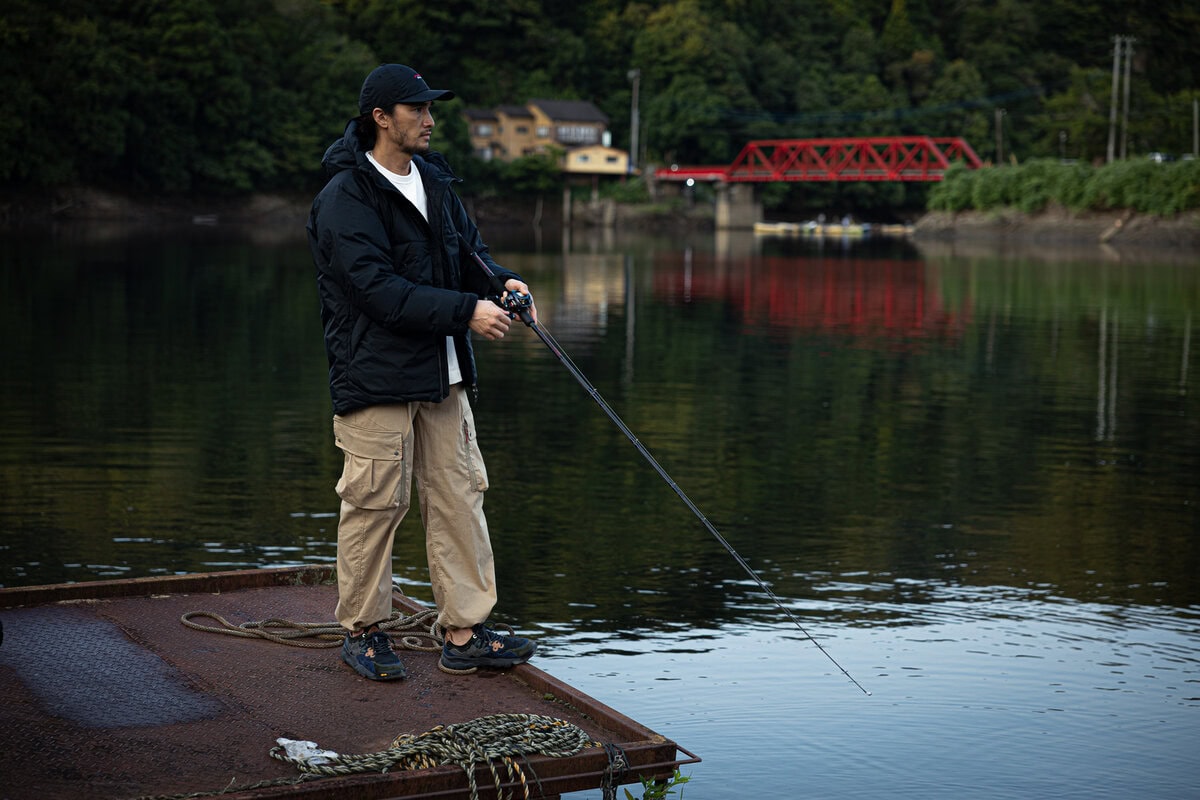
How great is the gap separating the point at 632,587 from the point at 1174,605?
2.79 metres

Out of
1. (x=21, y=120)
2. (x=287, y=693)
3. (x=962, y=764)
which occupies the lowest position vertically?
(x=962, y=764)

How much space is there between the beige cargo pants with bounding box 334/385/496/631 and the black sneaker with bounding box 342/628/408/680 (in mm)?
60

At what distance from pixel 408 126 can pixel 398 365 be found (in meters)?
0.81

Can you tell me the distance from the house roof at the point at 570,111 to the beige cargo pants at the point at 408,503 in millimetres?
98194

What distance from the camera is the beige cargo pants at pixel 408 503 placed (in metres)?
5.36

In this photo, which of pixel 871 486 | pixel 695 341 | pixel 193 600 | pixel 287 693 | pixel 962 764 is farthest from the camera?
pixel 695 341

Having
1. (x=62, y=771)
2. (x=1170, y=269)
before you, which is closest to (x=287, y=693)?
(x=62, y=771)

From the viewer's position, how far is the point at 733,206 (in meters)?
102

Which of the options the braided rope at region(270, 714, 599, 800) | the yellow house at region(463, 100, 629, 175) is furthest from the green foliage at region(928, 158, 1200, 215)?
the braided rope at region(270, 714, 599, 800)

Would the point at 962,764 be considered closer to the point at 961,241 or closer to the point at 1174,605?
the point at 1174,605

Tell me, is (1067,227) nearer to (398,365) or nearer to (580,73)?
(580,73)

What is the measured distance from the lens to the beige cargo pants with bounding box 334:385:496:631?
536 cm

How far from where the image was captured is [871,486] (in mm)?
11289

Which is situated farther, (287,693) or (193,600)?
(193,600)
